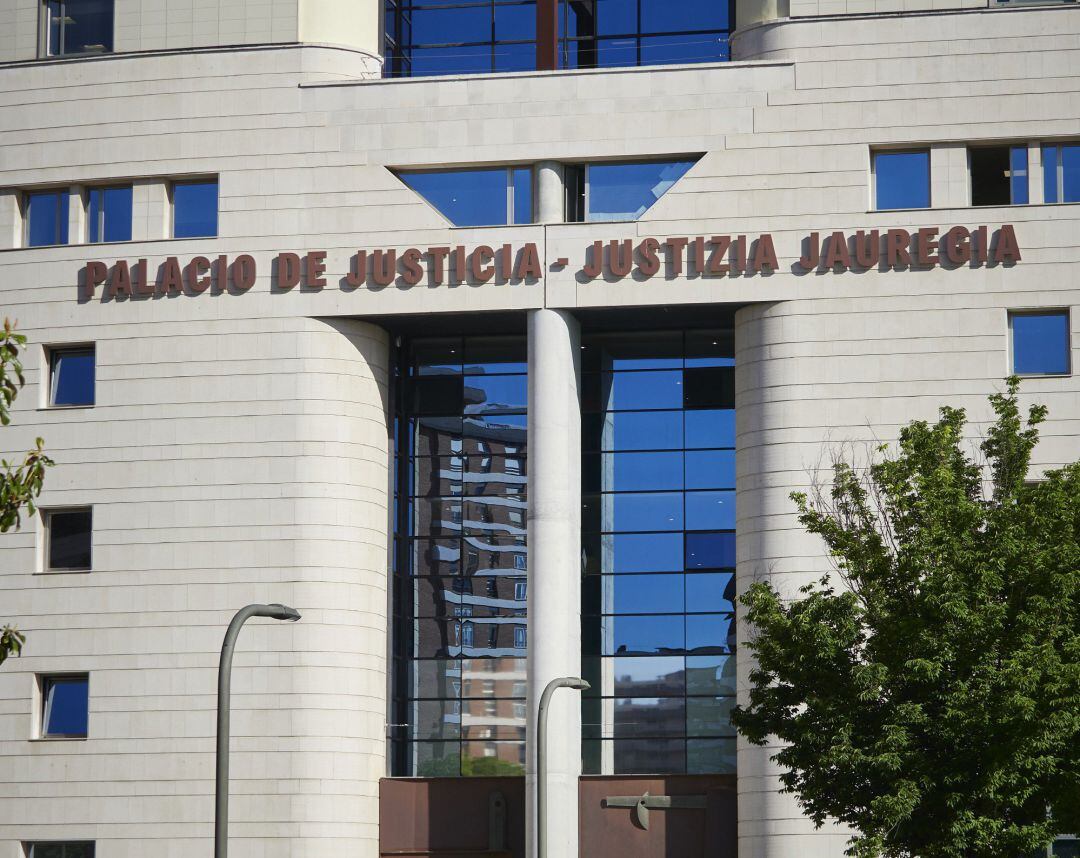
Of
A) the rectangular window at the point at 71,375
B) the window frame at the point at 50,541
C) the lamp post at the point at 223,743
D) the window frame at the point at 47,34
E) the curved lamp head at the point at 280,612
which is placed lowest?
the lamp post at the point at 223,743

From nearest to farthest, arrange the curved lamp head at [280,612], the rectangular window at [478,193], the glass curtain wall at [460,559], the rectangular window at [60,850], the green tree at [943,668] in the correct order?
the curved lamp head at [280,612]
the green tree at [943,668]
the rectangular window at [60,850]
the rectangular window at [478,193]
the glass curtain wall at [460,559]

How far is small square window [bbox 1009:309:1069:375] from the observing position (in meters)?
43.0

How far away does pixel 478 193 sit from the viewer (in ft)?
149

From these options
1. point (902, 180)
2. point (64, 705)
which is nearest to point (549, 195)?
point (902, 180)

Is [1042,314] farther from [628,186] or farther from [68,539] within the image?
[68,539]

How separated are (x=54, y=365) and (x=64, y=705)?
27.9 ft

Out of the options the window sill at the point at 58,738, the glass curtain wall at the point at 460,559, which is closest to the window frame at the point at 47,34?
the glass curtain wall at the point at 460,559

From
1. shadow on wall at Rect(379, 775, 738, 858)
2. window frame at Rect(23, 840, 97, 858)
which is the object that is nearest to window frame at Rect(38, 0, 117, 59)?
window frame at Rect(23, 840, 97, 858)

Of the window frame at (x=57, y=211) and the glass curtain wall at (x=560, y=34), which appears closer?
the window frame at (x=57, y=211)

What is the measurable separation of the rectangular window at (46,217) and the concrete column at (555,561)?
40.4 ft

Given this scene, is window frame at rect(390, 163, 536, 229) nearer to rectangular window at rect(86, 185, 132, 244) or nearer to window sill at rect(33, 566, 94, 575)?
rectangular window at rect(86, 185, 132, 244)

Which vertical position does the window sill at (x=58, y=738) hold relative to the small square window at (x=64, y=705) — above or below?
below

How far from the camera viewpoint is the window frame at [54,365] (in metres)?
46.2

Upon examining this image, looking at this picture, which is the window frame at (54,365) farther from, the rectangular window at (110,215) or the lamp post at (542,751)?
the lamp post at (542,751)
